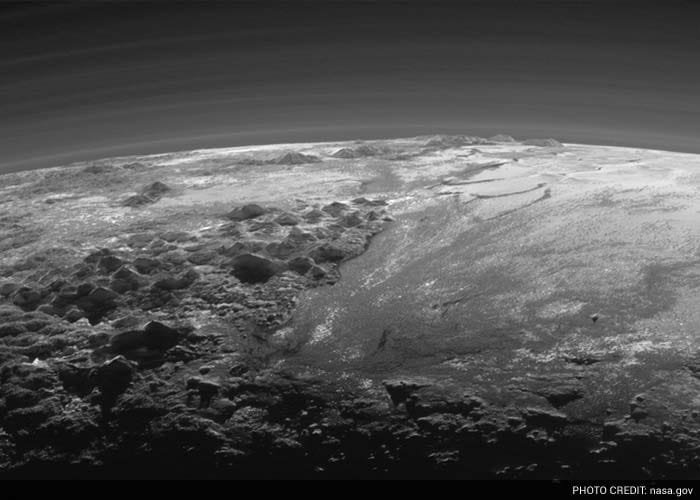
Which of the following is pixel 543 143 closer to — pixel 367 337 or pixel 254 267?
pixel 254 267

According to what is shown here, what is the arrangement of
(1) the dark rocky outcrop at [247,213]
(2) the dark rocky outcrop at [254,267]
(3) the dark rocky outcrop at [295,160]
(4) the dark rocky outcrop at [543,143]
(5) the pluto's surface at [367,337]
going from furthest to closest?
(4) the dark rocky outcrop at [543,143]
(3) the dark rocky outcrop at [295,160]
(1) the dark rocky outcrop at [247,213]
(2) the dark rocky outcrop at [254,267]
(5) the pluto's surface at [367,337]

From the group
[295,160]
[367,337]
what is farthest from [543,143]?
[367,337]

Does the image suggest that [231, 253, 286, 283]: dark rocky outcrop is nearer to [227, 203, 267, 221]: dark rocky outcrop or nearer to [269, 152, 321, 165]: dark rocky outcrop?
[227, 203, 267, 221]: dark rocky outcrop

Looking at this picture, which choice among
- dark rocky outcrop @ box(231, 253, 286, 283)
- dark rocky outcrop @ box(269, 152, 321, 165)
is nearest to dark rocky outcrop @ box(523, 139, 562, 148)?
dark rocky outcrop @ box(269, 152, 321, 165)

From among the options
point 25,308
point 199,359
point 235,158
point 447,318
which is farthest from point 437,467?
point 235,158

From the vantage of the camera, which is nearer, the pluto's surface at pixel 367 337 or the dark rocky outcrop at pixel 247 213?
the pluto's surface at pixel 367 337

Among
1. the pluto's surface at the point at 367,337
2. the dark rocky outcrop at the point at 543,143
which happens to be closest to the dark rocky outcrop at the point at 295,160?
the pluto's surface at the point at 367,337

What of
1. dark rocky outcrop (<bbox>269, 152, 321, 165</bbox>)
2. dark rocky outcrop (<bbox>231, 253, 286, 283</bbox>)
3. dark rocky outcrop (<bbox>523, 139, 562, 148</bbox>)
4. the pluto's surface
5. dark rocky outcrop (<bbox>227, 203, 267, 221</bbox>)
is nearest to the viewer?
the pluto's surface

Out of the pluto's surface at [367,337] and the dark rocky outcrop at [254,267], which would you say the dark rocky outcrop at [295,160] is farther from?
the dark rocky outcrop at [254,267]

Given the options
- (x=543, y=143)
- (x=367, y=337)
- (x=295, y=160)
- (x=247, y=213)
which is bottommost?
(x=367, y=337)
